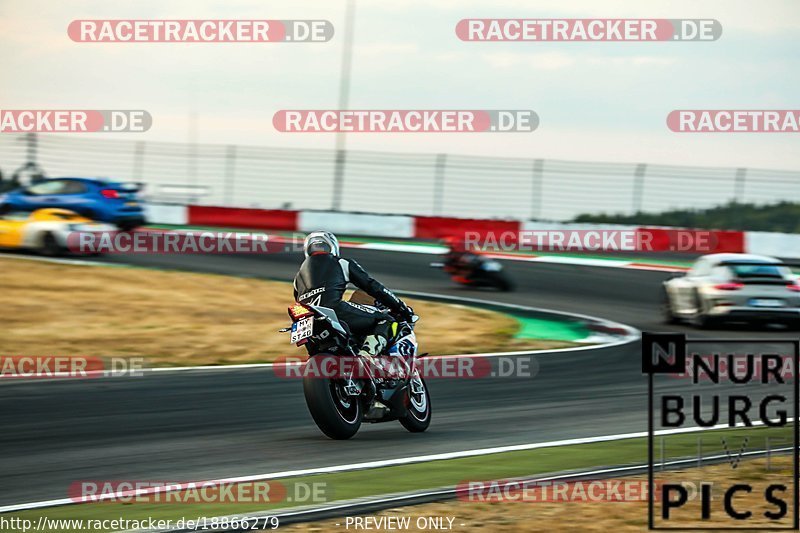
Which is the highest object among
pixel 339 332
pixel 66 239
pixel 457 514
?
pixel 66 239

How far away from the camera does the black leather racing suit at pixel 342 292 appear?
9.28 m

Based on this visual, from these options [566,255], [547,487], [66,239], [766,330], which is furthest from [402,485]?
[566,255]

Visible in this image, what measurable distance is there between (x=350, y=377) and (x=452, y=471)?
1238 mm

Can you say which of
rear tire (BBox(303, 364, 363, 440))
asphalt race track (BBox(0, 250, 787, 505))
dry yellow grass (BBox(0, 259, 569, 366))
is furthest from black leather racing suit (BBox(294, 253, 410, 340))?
dry yellow grass (BBox(0, 259, 569, 366))

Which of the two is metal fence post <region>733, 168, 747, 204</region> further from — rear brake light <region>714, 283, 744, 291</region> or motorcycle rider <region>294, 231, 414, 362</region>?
motorcycle rider <region>294, 231, 414, 362</region>

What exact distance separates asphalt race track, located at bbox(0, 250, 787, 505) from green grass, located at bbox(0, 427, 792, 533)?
0.44 meters

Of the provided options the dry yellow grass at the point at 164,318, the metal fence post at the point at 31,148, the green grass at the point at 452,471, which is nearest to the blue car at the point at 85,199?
the dry yellow grass at the point at 164,318

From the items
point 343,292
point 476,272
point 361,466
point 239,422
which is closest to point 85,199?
point 476,272

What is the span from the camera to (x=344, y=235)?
2991 cm

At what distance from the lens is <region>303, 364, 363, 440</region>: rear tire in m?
8.95

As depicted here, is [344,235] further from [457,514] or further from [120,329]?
[457,514]

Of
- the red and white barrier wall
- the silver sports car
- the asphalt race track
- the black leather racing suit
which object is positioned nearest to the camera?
the asphalt race track

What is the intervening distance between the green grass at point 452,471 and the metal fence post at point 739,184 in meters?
18.0

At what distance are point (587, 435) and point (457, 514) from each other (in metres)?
3.44
